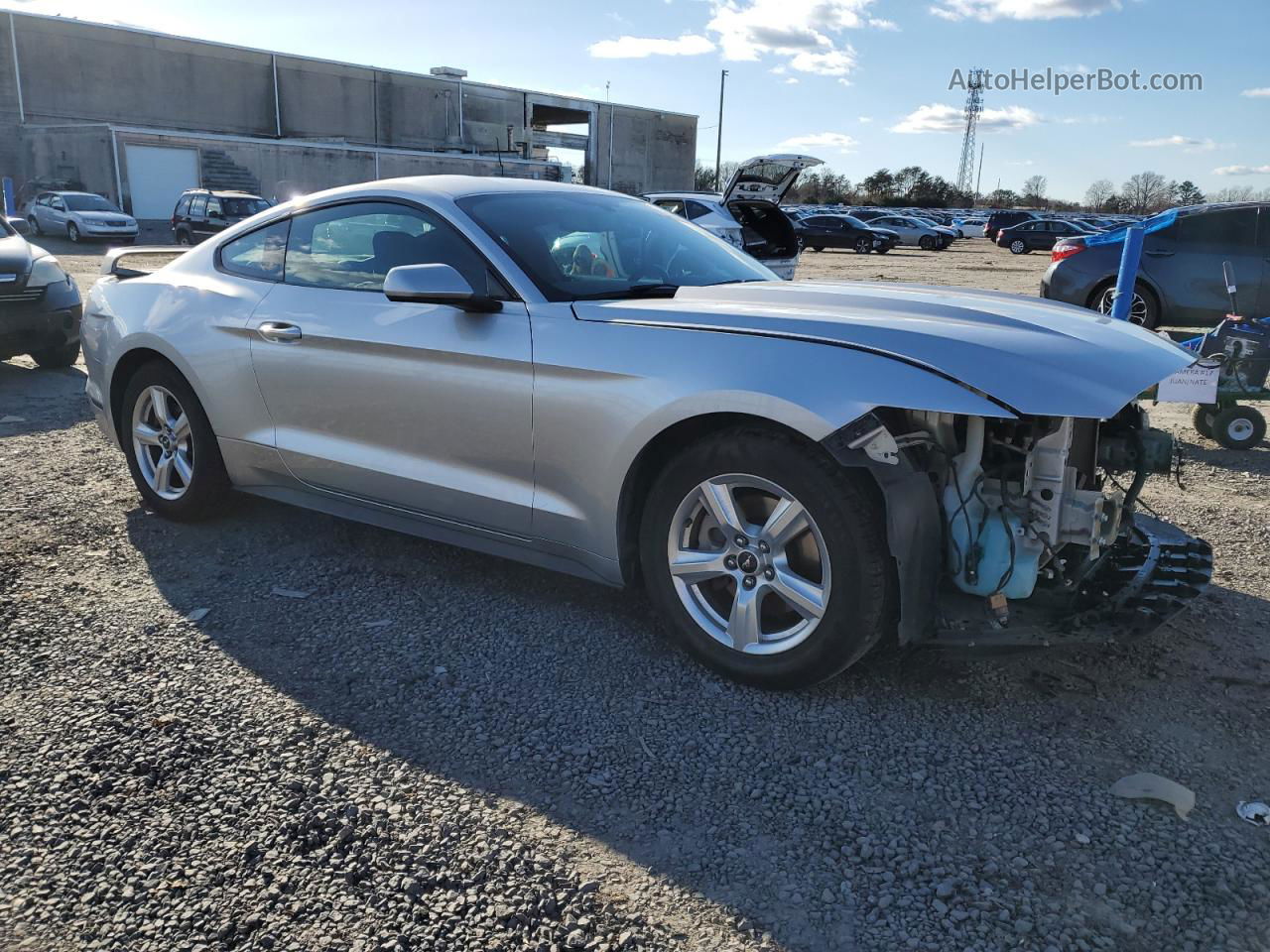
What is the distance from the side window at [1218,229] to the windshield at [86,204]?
1129 inches

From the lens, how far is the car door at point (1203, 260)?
10227 mm

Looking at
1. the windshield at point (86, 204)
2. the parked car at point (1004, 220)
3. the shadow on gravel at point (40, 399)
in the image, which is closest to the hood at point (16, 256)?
the shadow on gravel at point (40, 399)

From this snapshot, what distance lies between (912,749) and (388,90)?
56570mm

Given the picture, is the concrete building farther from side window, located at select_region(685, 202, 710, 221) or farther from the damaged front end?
the damaged front end

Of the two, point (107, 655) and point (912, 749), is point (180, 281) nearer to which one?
point (107, 655)

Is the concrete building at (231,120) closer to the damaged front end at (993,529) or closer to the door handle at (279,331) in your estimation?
the door handle at (279,331)

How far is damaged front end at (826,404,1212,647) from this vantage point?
111 inches

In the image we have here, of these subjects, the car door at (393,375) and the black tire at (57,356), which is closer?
the car door at (393,375)

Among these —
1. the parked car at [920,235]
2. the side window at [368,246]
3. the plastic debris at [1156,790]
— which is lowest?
the plastic debris at [1156,790]

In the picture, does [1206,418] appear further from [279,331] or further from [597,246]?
[279,331]

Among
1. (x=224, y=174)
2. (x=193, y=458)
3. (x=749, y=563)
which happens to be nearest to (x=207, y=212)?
(x=224, y=174)

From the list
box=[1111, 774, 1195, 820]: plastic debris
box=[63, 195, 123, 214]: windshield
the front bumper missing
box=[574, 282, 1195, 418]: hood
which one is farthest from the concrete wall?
box=[1111, 774, 1195, 820]: plastic debris

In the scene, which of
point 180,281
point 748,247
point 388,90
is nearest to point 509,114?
point 388,90

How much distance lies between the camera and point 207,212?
24.9m
